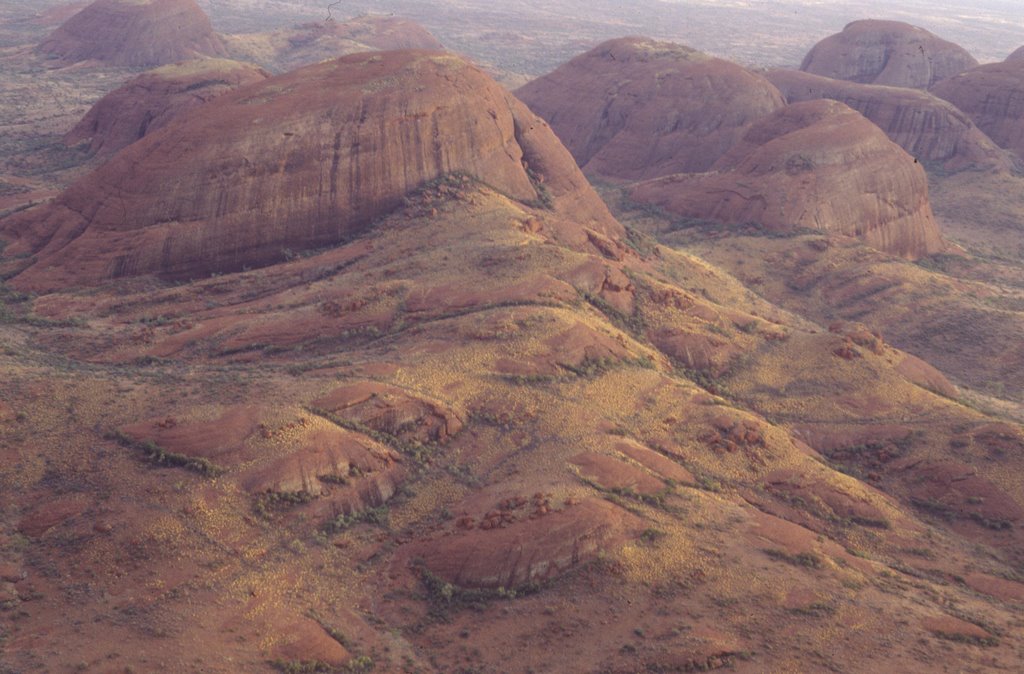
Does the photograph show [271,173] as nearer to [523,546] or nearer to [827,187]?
[523,546]

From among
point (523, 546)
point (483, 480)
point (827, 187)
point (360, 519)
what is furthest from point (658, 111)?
point (523, 546)

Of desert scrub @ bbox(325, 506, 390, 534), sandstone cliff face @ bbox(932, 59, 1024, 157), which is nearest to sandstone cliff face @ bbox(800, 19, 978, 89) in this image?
sandstone cliff face @ bbox(932, 59, 1024, 157)

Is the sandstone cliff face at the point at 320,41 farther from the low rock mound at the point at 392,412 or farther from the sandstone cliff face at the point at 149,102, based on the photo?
the low rock mound at the point at 392,412

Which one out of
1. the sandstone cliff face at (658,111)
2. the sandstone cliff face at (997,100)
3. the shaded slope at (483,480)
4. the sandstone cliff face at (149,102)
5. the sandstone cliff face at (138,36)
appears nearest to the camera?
the shaded slope at (483,480)

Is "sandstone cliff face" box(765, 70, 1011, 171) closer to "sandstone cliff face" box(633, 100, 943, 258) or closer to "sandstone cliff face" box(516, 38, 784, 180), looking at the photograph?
"sandstone cliff face" box(516, 38, 784, 180)

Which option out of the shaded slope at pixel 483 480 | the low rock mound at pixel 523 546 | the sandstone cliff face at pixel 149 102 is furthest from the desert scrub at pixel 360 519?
the sandstone cliff face at pixel 149 102
